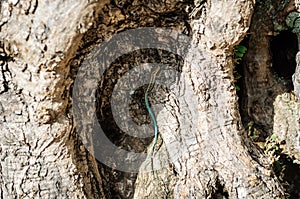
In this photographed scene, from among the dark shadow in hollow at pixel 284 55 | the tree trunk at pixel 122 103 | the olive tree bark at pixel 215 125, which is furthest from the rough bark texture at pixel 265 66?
the olive tree bark at pixel 215 125

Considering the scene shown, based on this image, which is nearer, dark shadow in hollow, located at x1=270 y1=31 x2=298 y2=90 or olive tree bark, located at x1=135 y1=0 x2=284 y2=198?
olive tree bark, located at x1=135 y1=0 x2=284 y2=198

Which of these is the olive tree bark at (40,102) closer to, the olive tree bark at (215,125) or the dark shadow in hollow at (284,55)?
the olive tree bark at (215,125)

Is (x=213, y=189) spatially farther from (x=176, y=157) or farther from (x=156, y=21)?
(x=156, y=21)

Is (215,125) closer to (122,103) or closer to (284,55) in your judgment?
(122,103)

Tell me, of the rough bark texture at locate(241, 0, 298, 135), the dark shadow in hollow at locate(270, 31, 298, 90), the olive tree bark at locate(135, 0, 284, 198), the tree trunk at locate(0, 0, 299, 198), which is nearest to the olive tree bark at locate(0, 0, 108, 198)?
the tree trunk at locate(0, 0, 299, 198)

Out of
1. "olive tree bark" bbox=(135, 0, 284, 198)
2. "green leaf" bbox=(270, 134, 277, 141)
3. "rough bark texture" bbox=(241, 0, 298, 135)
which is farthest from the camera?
"green leaf" bbox=(270, 134, 277, 141)

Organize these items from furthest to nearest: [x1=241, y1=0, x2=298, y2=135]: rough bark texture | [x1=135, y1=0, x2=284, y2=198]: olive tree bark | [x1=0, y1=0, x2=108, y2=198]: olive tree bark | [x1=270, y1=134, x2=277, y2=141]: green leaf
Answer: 1. [x1=270, y1=134, x2=277, y2=141]: green leaf
2. [x1=241, y1=0, x2=298, y2=135]: rough bark texture
3. [x1=135, y1=0, x2=284, y2=198]: olive tree bark
4. [x1=0, y1=0, x2=108, y2=198]: olive tree bark

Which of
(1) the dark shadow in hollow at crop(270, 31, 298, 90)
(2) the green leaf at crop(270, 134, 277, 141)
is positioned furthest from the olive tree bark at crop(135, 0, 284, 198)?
(1) the dark shadow in hollow at crop(270, 31, 298, 90)

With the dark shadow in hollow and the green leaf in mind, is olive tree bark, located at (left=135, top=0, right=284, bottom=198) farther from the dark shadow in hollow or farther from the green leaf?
the dark shadow in hollow

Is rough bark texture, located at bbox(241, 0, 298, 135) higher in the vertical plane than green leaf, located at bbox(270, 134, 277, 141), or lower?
higher
